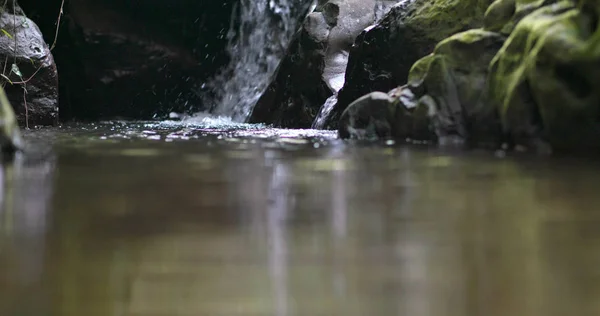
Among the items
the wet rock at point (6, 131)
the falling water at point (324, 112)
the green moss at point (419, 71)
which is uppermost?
the green moss at point (419, 71)

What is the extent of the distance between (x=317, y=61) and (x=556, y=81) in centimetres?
596

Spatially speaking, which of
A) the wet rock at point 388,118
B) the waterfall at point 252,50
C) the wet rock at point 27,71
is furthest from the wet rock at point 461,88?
the waterfall at point 252,50

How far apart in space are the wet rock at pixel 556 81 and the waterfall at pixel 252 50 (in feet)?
25.7

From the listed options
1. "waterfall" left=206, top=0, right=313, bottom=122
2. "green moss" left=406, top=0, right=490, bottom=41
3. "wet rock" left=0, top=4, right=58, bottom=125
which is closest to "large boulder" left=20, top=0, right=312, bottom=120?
"waterfall" left=206, top=0, right=313, bottom=122

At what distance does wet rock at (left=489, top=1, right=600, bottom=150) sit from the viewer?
3781 mm

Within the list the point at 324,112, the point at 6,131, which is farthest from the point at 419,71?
the point at 6,131

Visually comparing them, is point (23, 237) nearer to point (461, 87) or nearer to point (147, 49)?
point (461, 87)

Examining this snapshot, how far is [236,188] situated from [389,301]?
142 cm

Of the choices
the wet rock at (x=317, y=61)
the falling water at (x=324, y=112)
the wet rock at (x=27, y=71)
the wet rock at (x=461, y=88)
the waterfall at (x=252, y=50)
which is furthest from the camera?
the waterfall at (x=252, y=50)

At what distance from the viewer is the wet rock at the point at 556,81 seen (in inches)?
149

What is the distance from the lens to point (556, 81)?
3.92m

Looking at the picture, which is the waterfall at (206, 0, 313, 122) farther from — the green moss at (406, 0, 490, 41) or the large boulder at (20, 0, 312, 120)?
the green moss at (406, 0, 490, 41)

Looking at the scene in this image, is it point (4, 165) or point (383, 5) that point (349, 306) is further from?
point (383, 5)

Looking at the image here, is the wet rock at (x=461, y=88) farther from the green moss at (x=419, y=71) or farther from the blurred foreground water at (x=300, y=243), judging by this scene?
the blurred foreground water at (x=300, y=243)
